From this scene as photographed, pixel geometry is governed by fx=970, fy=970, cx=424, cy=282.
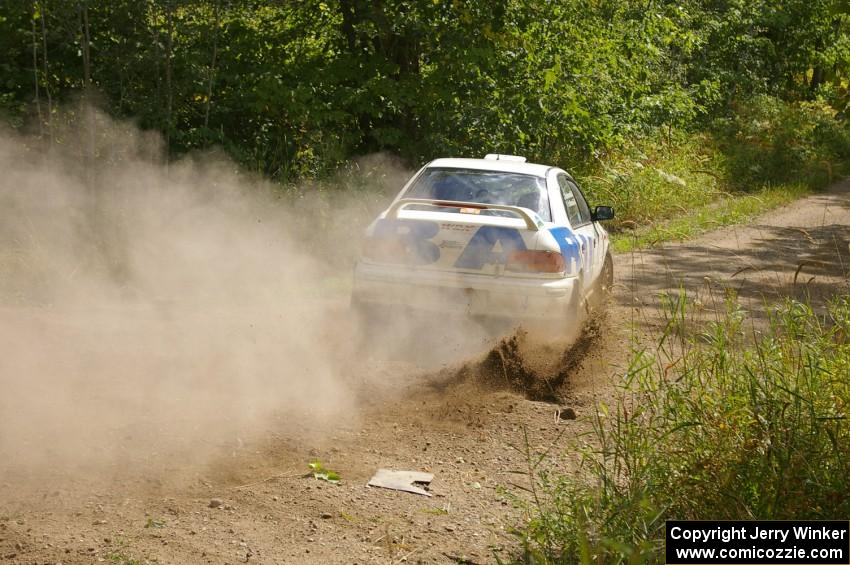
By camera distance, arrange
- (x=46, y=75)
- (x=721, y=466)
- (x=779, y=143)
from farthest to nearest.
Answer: (x=779, y=143), (x=46, y=75), (x=721, y=466)

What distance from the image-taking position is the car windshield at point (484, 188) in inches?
331

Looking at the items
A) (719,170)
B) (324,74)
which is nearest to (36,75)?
(324,74)

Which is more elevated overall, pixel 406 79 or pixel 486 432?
pixel 406 79

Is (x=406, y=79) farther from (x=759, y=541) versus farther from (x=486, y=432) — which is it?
(x=759, y=541)

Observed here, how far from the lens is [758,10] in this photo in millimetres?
29719

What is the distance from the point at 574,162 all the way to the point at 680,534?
14.9 meters

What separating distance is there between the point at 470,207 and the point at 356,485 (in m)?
3.36

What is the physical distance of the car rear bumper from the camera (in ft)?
24.9

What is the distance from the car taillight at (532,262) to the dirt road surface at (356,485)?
23.7 inches

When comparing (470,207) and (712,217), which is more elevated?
(470,207)

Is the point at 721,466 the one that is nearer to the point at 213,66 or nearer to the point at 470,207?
the point at 470,207

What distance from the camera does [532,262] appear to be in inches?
300

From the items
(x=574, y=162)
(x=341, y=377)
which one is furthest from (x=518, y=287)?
(x=574, y=162)

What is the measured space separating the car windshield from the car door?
1.05 ft
